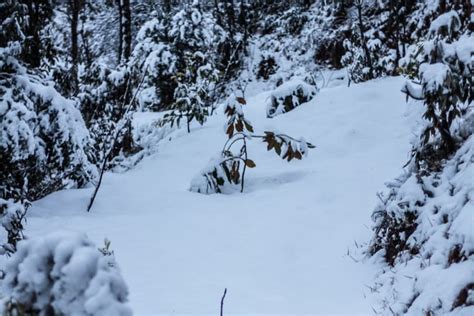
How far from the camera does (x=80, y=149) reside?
17.0 ft

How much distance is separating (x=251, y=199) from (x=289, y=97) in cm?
393

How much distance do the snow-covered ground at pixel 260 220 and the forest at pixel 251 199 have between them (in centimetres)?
2

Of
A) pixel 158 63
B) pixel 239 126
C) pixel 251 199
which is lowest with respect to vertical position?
pixel 158 63

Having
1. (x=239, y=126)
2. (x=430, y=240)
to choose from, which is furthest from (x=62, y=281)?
(x=239, y=126)

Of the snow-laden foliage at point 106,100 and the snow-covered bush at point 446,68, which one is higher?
the snow-covered bush at point 446,68

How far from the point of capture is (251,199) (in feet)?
17.4

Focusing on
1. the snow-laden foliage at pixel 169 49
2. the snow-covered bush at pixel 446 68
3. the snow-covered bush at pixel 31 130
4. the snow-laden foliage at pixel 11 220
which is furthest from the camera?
the snow-laden foliage at pixel 169 49

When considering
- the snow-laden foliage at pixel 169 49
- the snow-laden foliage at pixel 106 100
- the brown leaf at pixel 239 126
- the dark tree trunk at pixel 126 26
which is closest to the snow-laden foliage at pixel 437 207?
the brown leaf at pixel 239 126

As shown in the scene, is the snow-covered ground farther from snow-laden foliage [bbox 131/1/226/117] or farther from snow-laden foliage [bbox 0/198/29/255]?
snow-laden foliage [bbox 131/1/226/117]

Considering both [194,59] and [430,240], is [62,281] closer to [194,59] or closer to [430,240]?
[430,240]

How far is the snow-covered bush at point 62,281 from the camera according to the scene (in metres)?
1.01

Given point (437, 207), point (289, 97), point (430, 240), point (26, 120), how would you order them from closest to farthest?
point (430, 240) < point (437, 207) < point (26, 120) < point (289, 97)

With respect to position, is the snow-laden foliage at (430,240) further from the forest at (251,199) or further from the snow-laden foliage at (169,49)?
the snow-laden foliage at (169,49)

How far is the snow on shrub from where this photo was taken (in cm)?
873
